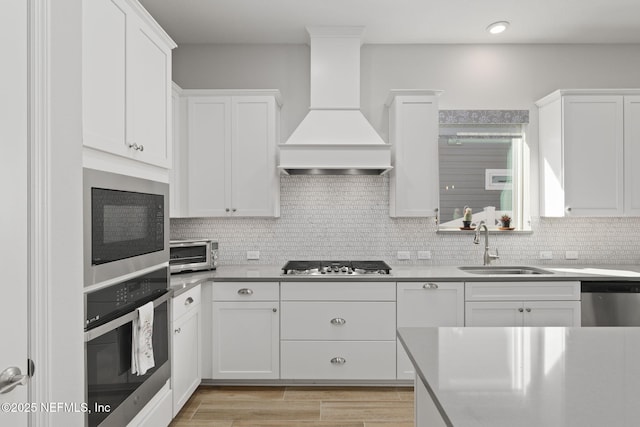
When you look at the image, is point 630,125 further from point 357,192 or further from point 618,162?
point 357,192

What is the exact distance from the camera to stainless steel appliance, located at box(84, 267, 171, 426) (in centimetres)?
168

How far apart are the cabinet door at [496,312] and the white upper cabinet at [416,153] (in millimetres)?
806

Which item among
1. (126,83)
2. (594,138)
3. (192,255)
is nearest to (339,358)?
(192,255)

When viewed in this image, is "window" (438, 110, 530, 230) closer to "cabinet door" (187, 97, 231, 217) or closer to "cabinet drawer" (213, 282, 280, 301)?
"cabinet drawer" (213, 282, 280, 301)

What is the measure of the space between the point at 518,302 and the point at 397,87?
204 cm

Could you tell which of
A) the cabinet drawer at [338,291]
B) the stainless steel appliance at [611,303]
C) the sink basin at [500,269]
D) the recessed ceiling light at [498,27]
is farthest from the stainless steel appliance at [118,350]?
the recessed ceiling light at [498,27]

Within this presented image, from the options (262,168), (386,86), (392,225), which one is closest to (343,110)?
(386,86)

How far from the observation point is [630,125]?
11.6 ft

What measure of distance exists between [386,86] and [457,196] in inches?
46.1

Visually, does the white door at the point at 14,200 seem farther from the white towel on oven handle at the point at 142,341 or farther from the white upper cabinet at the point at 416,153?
the white upper cabinet at the point at 416,153

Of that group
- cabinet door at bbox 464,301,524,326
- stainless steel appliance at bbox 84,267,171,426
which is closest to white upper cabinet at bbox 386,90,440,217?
cabinet door at bbox 464,301,524,326

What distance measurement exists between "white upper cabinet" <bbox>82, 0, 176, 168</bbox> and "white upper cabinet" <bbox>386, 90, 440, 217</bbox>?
1.86m

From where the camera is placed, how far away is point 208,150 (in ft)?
11.8

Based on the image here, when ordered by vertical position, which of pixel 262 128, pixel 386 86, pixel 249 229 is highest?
pixel 386 86
